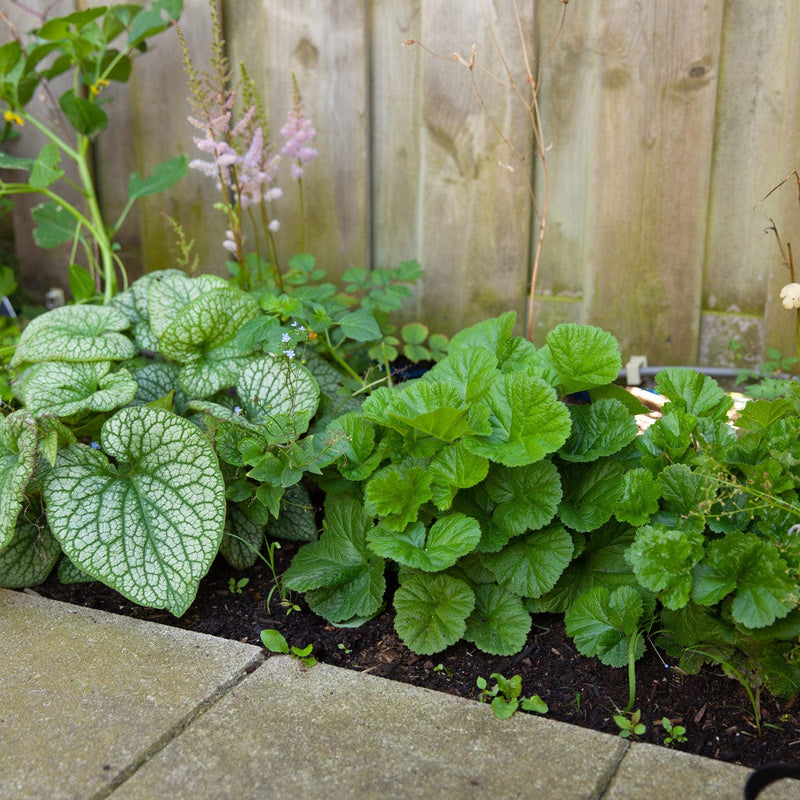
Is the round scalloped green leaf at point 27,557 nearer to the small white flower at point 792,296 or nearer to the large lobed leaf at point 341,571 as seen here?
the large lobed leaf at point 341,571

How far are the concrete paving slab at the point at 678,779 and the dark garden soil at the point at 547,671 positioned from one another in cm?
10

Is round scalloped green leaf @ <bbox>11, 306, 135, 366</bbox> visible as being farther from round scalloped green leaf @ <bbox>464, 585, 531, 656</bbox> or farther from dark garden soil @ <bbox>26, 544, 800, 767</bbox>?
round scalloped green leaf @ <bbox>464, 585, 531, 656</bbox>

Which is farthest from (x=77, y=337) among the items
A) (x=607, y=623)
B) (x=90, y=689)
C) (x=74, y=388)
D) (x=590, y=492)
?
(x=607, y=623)

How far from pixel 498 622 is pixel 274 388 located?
0.72m

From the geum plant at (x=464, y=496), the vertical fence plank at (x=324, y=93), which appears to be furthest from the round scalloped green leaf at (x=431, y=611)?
the vertical fence plank at (x=324, y=93)

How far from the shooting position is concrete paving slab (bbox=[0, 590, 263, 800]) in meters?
1.19

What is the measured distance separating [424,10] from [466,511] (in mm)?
1449

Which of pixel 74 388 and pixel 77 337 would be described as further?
pixel 77 337

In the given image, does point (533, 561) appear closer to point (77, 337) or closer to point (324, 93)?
point (77, 337)

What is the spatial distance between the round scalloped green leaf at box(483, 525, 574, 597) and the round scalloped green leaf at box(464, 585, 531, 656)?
3cm

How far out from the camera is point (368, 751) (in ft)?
4.00

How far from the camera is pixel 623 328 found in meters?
2.29

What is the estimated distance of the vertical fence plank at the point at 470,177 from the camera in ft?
7.41

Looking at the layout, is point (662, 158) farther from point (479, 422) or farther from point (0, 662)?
point (0, 662)
